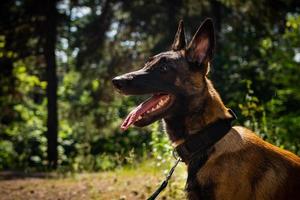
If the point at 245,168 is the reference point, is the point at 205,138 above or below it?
above

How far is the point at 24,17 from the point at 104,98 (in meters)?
4.28

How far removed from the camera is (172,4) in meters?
21.6

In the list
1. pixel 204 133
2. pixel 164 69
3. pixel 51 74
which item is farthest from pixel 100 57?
pixel 204 133

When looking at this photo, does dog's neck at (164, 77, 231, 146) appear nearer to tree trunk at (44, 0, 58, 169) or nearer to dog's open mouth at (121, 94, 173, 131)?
dog's open mouth at (121, 94, 173, 131)

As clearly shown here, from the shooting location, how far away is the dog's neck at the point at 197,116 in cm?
429

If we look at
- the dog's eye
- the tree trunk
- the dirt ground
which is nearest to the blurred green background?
the tree trunk

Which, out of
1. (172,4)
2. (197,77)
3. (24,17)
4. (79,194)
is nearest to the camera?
(197,77)

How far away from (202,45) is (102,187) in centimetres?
495

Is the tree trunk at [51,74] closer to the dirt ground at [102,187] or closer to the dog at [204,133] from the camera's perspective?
the dirt ground at [102,187]

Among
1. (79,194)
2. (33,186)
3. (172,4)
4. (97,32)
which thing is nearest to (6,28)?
(97,32)

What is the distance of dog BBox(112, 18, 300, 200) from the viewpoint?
4.01 metres

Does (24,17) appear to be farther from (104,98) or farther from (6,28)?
(104,98)

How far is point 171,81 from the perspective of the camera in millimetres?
4480

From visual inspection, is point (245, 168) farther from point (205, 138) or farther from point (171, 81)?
point (171, 81)
